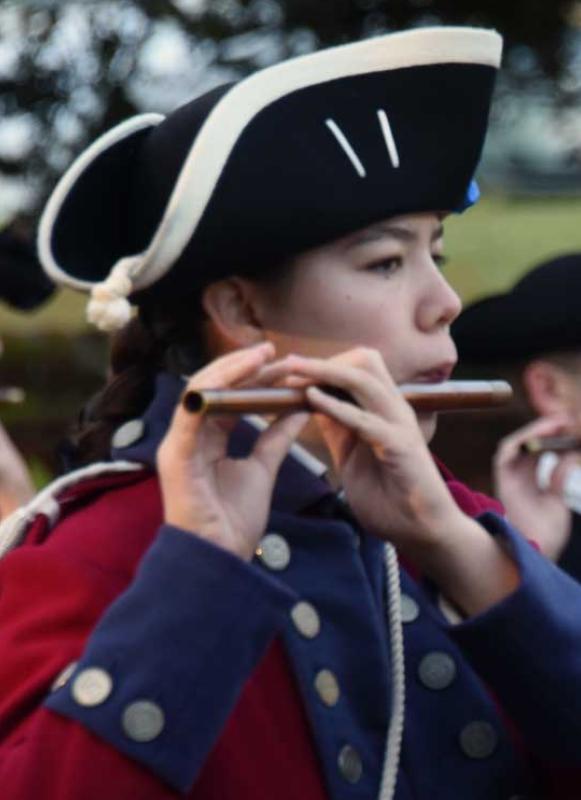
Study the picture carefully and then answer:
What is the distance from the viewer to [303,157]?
2572mm

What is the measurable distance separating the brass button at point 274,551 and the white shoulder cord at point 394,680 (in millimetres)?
158

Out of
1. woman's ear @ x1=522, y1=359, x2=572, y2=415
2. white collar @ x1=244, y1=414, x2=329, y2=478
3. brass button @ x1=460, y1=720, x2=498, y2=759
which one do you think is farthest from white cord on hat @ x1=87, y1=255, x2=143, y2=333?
woman's ear @ x1=522, y1=359, x2=572, y2=415

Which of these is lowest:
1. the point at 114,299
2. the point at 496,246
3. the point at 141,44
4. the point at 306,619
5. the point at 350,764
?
the point at 496,246

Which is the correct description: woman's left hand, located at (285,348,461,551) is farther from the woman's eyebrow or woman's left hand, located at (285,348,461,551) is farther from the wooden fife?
the woman's eyebrow

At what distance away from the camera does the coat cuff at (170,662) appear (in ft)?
7.45

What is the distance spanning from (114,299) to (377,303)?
33cm

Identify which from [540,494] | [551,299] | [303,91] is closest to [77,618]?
[303,91]

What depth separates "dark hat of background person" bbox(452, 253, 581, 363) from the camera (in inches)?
194

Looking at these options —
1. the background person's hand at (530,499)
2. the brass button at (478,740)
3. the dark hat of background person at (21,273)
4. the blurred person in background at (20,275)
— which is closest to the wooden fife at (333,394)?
the brass button at (478,740)

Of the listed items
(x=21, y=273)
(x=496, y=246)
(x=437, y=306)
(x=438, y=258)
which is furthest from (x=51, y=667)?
(x=496, y=246)

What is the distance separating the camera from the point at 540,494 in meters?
4.39

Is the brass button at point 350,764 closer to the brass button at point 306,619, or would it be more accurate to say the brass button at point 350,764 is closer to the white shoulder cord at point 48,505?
the brass button at point 306,619

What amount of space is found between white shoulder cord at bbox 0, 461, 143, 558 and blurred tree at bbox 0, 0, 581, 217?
17.0 feet

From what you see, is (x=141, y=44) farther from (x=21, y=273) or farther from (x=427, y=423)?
(x=427, y=423)
